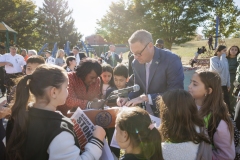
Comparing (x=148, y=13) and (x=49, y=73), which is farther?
(x=148, y=13)

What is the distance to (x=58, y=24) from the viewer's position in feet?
139

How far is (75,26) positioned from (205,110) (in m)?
43.9

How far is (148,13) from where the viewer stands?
21.4 meters

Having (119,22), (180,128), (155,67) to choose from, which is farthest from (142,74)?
(119,22)

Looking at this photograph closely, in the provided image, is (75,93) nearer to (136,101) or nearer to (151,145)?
(136,101)

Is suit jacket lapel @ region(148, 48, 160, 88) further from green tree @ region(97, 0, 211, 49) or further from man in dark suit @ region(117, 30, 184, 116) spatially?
green tree @ region(97, 0, 211, 49)

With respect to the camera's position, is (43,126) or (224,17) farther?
(224,17)

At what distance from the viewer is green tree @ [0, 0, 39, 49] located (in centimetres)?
2963

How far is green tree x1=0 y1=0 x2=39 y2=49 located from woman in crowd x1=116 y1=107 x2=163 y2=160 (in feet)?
101

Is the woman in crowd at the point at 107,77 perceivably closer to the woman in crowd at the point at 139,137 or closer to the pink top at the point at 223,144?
the pink top at the point at 223,144

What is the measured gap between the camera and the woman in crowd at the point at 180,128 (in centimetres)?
179

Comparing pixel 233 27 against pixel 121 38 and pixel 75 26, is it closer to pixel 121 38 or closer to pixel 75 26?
pixel 121 38

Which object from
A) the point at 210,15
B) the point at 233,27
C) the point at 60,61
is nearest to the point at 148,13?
the point at 210,15

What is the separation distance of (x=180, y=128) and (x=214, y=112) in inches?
22.2
